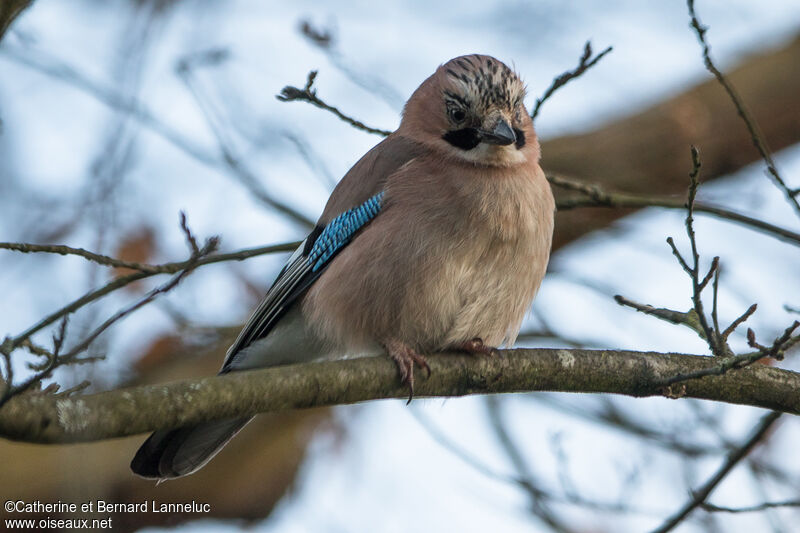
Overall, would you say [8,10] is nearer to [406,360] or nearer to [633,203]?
[406,360]

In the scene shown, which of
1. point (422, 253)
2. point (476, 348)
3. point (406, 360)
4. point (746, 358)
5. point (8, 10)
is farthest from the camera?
point (422, 253)

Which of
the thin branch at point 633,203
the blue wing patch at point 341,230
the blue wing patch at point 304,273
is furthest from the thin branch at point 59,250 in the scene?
the thin branch at point 633,203

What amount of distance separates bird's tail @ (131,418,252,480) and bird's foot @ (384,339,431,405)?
2.62 ft

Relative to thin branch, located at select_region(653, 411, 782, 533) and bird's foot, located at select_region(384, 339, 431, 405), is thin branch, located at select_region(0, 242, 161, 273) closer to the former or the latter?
bird's foot, located at select_region(384, 339, 431, 405)

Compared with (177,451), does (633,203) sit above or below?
above

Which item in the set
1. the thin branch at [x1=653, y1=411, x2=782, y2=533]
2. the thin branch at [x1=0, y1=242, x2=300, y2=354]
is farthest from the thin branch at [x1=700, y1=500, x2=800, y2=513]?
the thin branch at [x1=0, y1=242, x2=300, y2=354]

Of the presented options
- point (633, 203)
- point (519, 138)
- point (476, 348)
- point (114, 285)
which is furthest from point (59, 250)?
point (633, 203)

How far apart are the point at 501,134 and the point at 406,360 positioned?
1.31m

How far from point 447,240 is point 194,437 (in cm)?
146

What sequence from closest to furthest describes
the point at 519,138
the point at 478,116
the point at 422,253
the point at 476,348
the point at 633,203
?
the point at 476,348
the point at 422,253
the point at 478,116
the point at 519,138
the point at 633,203

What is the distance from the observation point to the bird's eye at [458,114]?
16.4 ft

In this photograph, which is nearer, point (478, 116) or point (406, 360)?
point (406, 360)

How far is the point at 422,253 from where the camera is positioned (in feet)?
14.8

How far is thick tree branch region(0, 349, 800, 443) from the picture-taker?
316cm
